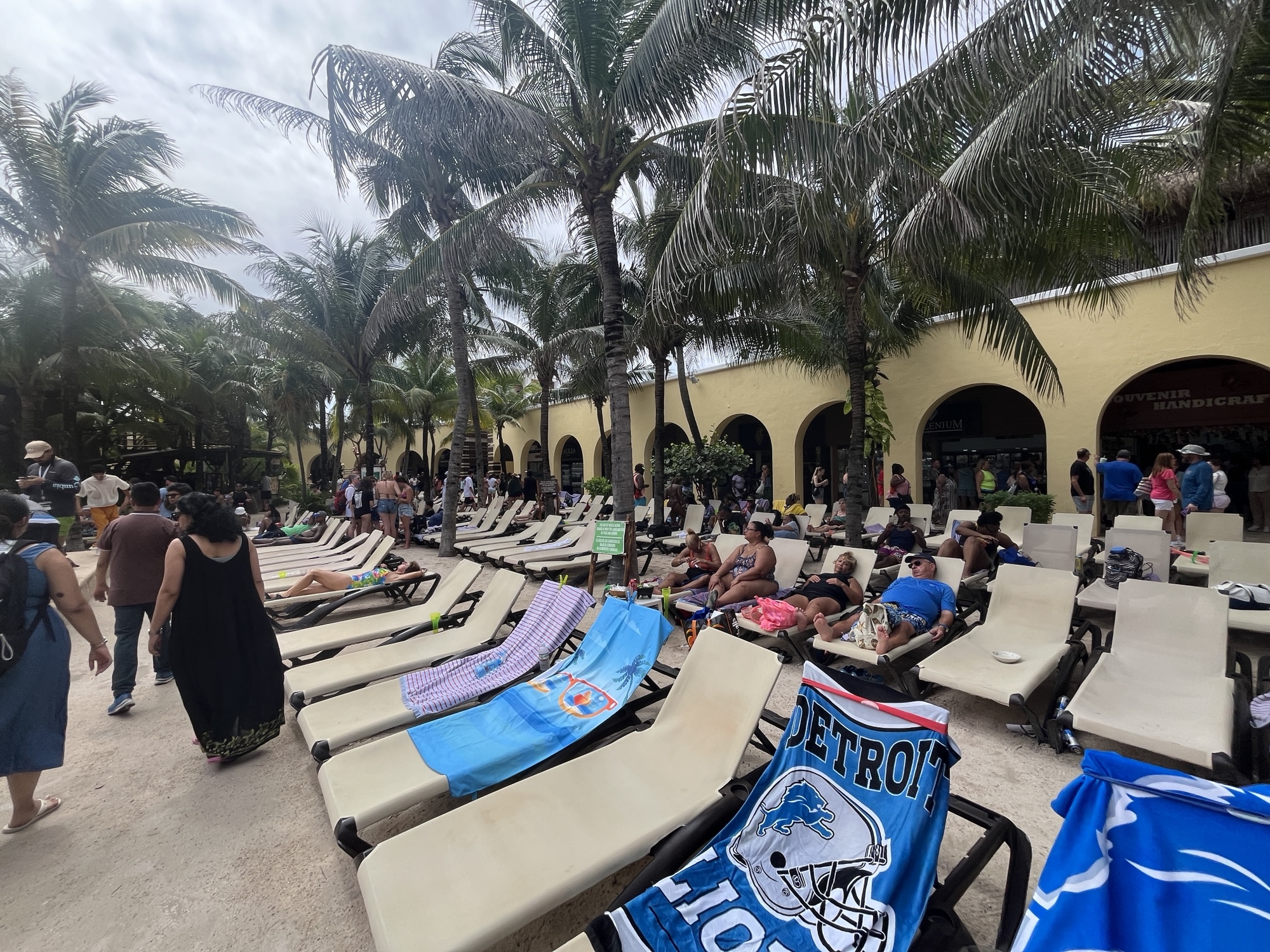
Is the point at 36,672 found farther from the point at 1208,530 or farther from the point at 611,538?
the point at 1208,530

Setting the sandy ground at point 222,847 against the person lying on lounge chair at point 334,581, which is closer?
the sandy ground at point 222,847

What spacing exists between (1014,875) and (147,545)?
5569 mm

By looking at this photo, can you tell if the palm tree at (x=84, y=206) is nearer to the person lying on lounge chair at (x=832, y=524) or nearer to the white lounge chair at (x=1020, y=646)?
the person lying on lounge chair at (x=832, y=524)

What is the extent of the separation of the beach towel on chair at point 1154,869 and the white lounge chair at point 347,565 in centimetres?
799

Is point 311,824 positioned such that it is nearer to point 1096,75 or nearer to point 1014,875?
point 1014,875

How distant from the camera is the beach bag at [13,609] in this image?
2695 mm

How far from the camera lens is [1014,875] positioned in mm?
1990

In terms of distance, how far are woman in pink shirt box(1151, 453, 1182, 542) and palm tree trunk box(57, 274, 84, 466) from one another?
772 inches

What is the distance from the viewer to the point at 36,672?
2828 millimetres

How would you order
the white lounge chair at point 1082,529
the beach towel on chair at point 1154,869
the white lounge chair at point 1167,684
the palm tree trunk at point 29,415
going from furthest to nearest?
the palm tree trunk at point 29,415, the white lounge chair at point 1082,529, the white lounge chair at point 1167,684, the beach towel on chair at point 1154,869

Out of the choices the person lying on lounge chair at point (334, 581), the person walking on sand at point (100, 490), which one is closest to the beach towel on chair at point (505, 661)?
the person lying on lounge chair at point (334, 581)

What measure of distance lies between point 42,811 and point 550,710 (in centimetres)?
273

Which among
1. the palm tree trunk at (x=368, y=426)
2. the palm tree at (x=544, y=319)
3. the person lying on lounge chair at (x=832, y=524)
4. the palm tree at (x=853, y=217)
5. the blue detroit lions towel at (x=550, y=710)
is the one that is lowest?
the blue detroit lions towel at (x=550, y=710)

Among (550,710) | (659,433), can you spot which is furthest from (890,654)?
(659,433)
